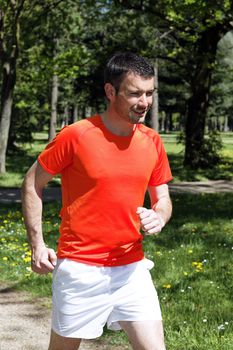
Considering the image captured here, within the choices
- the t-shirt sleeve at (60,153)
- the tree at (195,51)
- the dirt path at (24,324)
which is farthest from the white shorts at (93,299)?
the tree at (195,51)

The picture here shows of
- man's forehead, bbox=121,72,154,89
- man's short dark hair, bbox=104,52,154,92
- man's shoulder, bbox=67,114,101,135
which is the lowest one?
man's shoulder, bbox=67,114,101,135

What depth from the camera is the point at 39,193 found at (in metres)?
3.01

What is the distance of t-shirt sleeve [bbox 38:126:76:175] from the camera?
2.87m

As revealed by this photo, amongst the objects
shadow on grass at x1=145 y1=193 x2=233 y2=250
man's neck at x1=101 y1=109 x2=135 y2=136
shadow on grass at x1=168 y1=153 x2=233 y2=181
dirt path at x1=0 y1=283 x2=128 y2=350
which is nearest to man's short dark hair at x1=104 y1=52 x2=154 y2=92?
man's neck at x1=101 y1=109 x2=135 y2=136

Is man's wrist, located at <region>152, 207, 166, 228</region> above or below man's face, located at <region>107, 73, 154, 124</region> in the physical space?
below

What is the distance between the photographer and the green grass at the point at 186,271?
15.0 feet

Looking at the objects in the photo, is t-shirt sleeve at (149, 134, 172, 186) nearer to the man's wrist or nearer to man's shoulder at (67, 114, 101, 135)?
the man's wrist

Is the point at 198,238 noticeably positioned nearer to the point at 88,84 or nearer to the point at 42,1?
the point at 42,1

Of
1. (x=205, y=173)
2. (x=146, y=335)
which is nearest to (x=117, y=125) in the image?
(x=146, y=335)

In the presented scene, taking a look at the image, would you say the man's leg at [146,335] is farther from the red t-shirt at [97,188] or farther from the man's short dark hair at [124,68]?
the man's short dark hair at [124,68]

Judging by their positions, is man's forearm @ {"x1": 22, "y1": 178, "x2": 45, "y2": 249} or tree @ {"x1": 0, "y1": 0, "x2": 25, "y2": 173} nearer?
man's forearm @ {"x1": 22, "y1": 178, "x2": 45, "y2": 249}

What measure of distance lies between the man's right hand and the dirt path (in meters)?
1.85

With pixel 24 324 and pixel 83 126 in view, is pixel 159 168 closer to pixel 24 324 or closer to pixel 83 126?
pixel 83 126

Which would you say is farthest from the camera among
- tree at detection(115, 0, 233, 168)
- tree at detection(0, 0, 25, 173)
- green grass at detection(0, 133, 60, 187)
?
tree at detection(115, 0, 233, 168)
